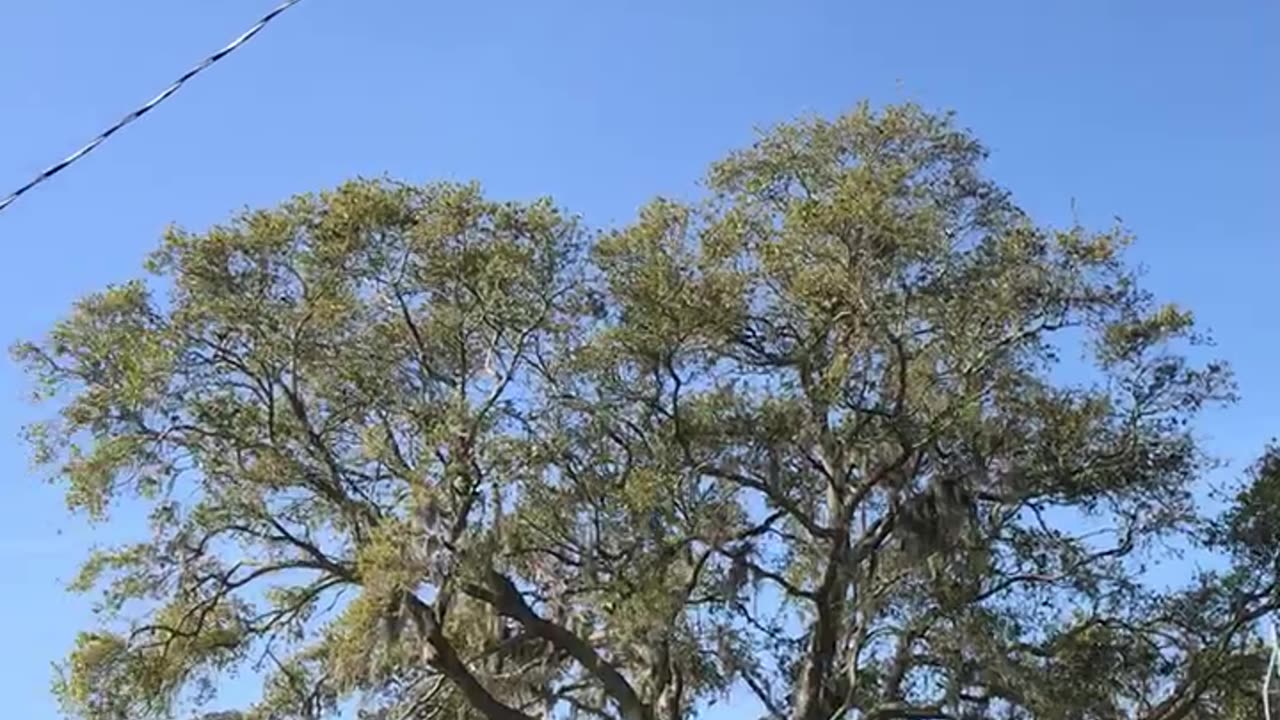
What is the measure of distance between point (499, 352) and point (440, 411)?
2.40 feet

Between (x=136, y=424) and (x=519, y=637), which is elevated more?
(x=136, y=424)

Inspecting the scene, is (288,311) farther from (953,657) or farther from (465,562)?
(953,657)

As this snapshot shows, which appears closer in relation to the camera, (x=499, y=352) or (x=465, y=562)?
(x=465, y=562)

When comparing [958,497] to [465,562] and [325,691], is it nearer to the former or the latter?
[465,562]

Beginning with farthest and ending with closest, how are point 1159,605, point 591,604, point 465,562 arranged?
point 1159,605, point 591,604, point 465,562

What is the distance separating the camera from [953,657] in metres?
13.9

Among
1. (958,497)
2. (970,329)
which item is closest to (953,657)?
(958,497)

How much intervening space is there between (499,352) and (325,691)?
3180 millimetres

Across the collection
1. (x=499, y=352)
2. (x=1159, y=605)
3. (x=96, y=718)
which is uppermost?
(x=499, y=352)

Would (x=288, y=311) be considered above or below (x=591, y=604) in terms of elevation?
above

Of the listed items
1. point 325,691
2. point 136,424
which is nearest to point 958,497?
point 325,691

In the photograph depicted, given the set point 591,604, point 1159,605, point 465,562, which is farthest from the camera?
point 1159,605

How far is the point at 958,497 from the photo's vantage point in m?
13.5

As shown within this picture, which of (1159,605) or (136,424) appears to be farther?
(1159,605)
